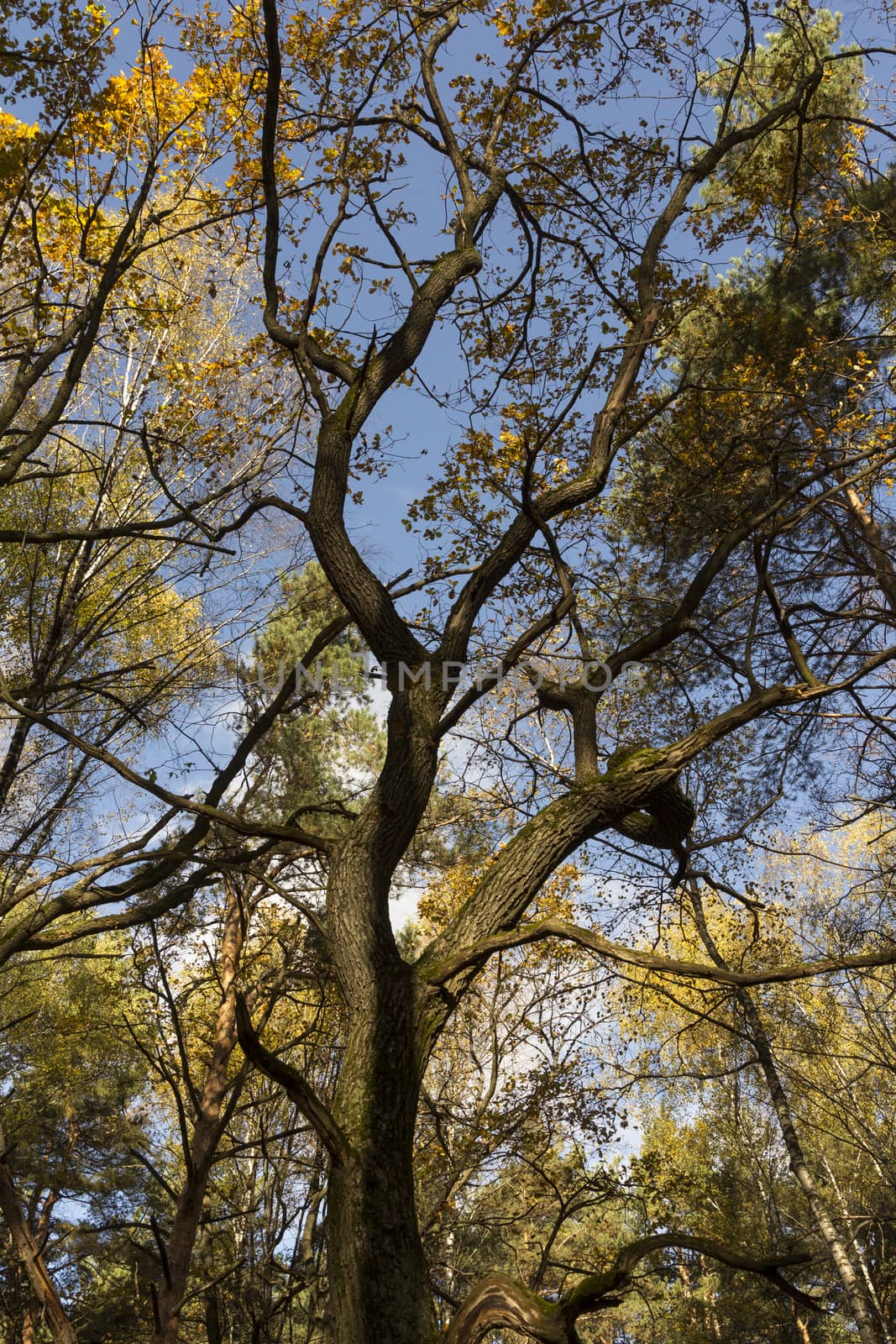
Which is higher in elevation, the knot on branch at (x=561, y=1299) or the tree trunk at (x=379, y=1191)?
the tree trunk at (x=379, y=1191)

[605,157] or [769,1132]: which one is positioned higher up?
[605,157]

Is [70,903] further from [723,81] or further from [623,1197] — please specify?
[723,81]

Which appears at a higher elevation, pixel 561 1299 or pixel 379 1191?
pixel 379 1191

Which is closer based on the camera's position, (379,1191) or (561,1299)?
(561,1299)

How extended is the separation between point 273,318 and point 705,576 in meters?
2.59

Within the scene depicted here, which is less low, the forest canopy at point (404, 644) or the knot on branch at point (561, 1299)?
the forest canopy at point (404, 644)

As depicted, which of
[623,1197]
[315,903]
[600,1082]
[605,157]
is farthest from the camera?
[315,903]

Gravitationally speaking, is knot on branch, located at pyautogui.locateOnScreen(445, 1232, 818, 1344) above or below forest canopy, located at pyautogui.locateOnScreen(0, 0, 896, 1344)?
below

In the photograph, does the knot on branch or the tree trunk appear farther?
the tree trunk

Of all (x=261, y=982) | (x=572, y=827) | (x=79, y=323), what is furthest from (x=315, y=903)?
(x=79, y=323)

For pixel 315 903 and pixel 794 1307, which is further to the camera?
pixel 794 1307

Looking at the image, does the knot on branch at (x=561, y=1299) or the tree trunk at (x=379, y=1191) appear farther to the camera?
the tree trunk at (x=379, y=1191)

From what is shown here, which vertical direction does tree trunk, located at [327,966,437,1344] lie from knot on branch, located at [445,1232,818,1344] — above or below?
above

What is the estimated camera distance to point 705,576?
14.5ft
